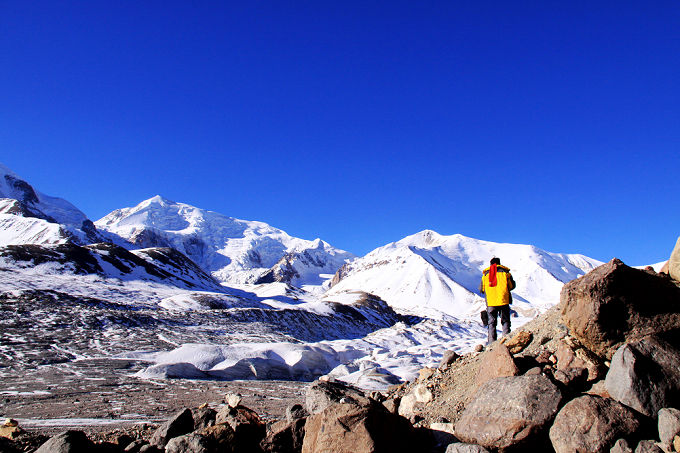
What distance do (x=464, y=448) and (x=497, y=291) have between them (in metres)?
6.29

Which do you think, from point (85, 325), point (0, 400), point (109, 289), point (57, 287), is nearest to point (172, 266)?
point (109, 289)

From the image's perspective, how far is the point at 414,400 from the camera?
7.82 meters

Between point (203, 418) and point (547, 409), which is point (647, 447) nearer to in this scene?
point (547, 409)

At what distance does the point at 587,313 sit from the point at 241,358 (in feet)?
81.3

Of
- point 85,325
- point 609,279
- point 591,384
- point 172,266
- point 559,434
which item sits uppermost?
point 172,266

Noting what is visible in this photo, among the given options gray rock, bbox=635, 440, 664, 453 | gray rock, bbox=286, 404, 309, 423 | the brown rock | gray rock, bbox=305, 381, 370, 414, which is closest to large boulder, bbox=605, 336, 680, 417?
gray rock, bbox=635, 440, 664, 453

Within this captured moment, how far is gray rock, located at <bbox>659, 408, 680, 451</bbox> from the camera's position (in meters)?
4.32

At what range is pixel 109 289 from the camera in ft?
249

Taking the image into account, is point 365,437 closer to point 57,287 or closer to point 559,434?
point 559,434

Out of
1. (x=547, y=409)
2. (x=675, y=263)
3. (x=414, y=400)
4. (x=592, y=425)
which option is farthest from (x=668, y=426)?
(x=414, y=400)

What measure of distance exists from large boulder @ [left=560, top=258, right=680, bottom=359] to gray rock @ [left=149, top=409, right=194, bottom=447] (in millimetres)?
6256

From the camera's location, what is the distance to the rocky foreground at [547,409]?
4.66 meters

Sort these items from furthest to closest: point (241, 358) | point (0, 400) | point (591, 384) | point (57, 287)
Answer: point (57, 287)
point (241, 358)
point (0, 400)
point (591, 384)

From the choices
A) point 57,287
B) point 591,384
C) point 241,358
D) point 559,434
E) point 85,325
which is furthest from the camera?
point 57,287
